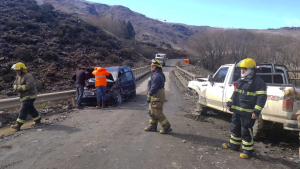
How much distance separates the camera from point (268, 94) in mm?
6000

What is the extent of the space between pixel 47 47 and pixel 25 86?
88.0ft

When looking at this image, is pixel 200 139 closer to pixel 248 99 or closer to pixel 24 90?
pixel 248 99

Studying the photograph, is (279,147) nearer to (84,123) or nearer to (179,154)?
(179,154)

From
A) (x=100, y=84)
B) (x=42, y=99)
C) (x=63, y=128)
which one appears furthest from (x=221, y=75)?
(x=42, y=99)

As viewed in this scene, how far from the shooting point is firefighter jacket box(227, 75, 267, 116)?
486cm

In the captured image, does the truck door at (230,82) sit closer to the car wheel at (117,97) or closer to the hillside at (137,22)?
the car wheel at (117,97)

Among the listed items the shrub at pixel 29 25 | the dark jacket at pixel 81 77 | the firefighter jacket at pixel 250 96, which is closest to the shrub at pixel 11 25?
the shrub at pixel 29 25

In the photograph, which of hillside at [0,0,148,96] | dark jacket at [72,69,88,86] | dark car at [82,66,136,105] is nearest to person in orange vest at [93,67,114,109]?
dark car at [82,66,136,105]

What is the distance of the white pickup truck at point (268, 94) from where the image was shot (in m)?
5.57

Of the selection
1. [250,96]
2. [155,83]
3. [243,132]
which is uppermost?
[155,83]

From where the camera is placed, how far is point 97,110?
398 inches

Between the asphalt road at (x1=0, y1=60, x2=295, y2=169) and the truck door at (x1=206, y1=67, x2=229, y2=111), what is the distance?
28.3 inches

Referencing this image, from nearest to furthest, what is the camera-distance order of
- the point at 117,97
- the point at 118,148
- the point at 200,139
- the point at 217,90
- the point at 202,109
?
the point at 118,148, the point at 200,139, the point at 217,90, the point at 202,109, the point at 117,97

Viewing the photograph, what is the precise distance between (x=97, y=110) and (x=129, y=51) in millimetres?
38375
